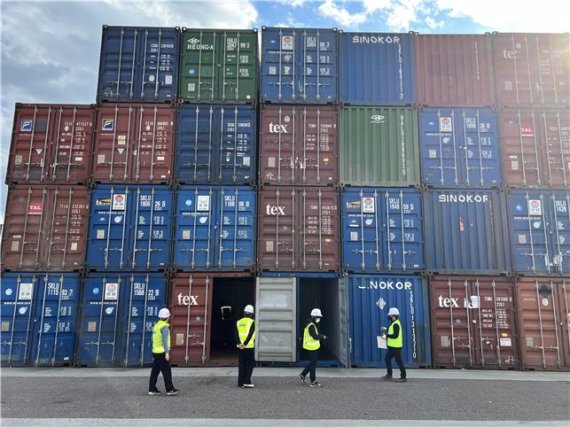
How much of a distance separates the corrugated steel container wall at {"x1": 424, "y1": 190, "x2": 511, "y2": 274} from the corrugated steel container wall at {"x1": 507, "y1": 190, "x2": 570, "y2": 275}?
314 millimetres

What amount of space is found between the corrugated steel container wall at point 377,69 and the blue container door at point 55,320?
1023cm

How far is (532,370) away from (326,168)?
8300 millimetres

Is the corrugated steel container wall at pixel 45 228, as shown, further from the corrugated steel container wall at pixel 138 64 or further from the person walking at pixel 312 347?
the person walking at pixel 312 347

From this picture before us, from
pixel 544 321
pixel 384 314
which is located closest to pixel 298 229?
pixel 384 314

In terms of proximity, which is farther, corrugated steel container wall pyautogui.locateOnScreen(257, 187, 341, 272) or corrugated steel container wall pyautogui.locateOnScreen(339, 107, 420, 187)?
corrugated steel container wall pyautogui.locateOnScreen(339, 107, 420, 187)

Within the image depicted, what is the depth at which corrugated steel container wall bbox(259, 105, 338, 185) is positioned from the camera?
511 inches

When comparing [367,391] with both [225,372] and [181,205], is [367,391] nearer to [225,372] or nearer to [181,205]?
[225,372]

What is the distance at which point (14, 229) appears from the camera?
12516 millimetres

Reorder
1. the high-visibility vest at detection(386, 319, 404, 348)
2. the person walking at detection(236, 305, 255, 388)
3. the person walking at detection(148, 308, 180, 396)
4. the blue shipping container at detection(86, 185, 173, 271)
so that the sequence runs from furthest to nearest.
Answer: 1. the blue shipping container at detection(86, 185, 173, 271)
2. the high-visibility vest at detection(386, 319, 404, 348)
3. the person walking at detection(236, 305, 255, 388)
4. the person walking at detection(148, 308, 180, 396)

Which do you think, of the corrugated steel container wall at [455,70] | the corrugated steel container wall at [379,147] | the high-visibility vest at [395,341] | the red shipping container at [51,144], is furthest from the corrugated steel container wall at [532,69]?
the red shipping container at [51,144]

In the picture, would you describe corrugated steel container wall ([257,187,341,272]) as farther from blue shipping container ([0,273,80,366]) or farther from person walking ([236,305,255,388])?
blue shipping container ([0,273,80,366])

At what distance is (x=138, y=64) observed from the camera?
13.6 metres

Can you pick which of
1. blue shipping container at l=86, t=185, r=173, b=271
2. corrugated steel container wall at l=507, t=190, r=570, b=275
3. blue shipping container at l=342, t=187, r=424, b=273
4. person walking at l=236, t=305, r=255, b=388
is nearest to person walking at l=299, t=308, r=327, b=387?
person walking at l=236, t=305, r=255, b=388

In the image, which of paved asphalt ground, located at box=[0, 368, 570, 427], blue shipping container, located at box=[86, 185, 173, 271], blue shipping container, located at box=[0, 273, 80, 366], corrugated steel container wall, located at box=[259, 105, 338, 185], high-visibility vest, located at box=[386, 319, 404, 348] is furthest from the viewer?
corrugated steel container wall, located at box=[259, 105, 338, 185]
